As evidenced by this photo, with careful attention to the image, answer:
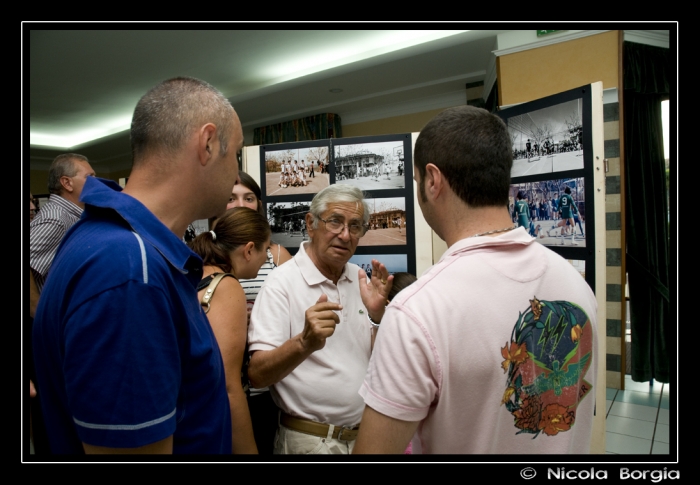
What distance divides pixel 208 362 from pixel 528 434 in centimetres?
69

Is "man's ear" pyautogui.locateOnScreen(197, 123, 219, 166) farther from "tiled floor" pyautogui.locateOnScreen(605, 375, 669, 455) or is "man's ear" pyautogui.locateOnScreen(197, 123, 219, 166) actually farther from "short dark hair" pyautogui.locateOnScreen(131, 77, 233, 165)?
"tiled floor" pyautogui.locateOnScreen(605, 375, 669, 455)

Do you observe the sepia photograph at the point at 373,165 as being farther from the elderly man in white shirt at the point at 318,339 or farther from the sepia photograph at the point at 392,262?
the elderly man in white shirt at the point at 318,339

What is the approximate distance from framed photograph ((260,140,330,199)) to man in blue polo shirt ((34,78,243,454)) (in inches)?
60.1

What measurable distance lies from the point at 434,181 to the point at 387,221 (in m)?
1.41

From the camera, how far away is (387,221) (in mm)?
2439

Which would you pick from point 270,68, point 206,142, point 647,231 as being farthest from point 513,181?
point 270,68

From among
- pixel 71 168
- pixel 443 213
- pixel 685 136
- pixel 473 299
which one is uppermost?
pixel 71 168

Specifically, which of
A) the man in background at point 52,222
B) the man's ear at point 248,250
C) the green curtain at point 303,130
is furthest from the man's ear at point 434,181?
the green curtain at point 303,130

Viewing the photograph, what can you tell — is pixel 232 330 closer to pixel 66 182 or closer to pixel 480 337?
pixel 480 337

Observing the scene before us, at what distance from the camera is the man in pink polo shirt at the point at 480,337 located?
845 mm

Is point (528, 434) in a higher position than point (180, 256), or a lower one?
lower
